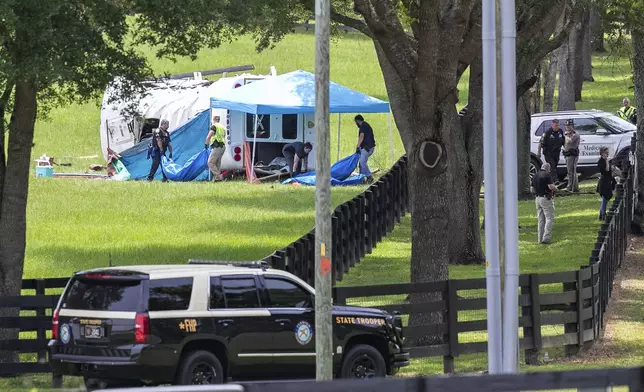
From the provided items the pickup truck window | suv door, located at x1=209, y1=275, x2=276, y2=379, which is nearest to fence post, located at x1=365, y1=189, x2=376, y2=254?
the pickup truck window

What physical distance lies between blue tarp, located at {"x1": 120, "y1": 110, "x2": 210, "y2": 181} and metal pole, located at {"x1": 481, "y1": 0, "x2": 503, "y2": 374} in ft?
94.4

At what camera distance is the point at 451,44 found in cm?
1888

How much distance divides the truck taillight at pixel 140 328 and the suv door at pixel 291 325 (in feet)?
5.50

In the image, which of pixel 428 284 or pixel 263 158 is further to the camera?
pixel 263 158

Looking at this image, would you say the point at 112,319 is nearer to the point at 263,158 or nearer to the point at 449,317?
the point at 449,317

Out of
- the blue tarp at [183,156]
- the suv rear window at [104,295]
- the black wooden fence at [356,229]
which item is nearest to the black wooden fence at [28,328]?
the suv rear window at [104,295]

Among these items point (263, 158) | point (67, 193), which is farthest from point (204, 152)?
point (67, 193)

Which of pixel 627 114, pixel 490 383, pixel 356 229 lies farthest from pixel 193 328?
pixel 627 114

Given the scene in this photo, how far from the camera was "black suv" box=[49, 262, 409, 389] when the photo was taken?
13445mm

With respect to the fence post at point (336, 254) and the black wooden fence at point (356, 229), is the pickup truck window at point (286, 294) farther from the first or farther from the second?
the fence post at point (336, 254)

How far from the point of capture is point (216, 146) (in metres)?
38.7

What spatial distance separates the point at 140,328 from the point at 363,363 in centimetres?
307

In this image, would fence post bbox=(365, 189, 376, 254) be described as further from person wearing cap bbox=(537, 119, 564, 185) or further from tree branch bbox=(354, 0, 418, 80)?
tree branch bbox=(354, 0, 418, 80)

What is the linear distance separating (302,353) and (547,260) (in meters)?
12.7
